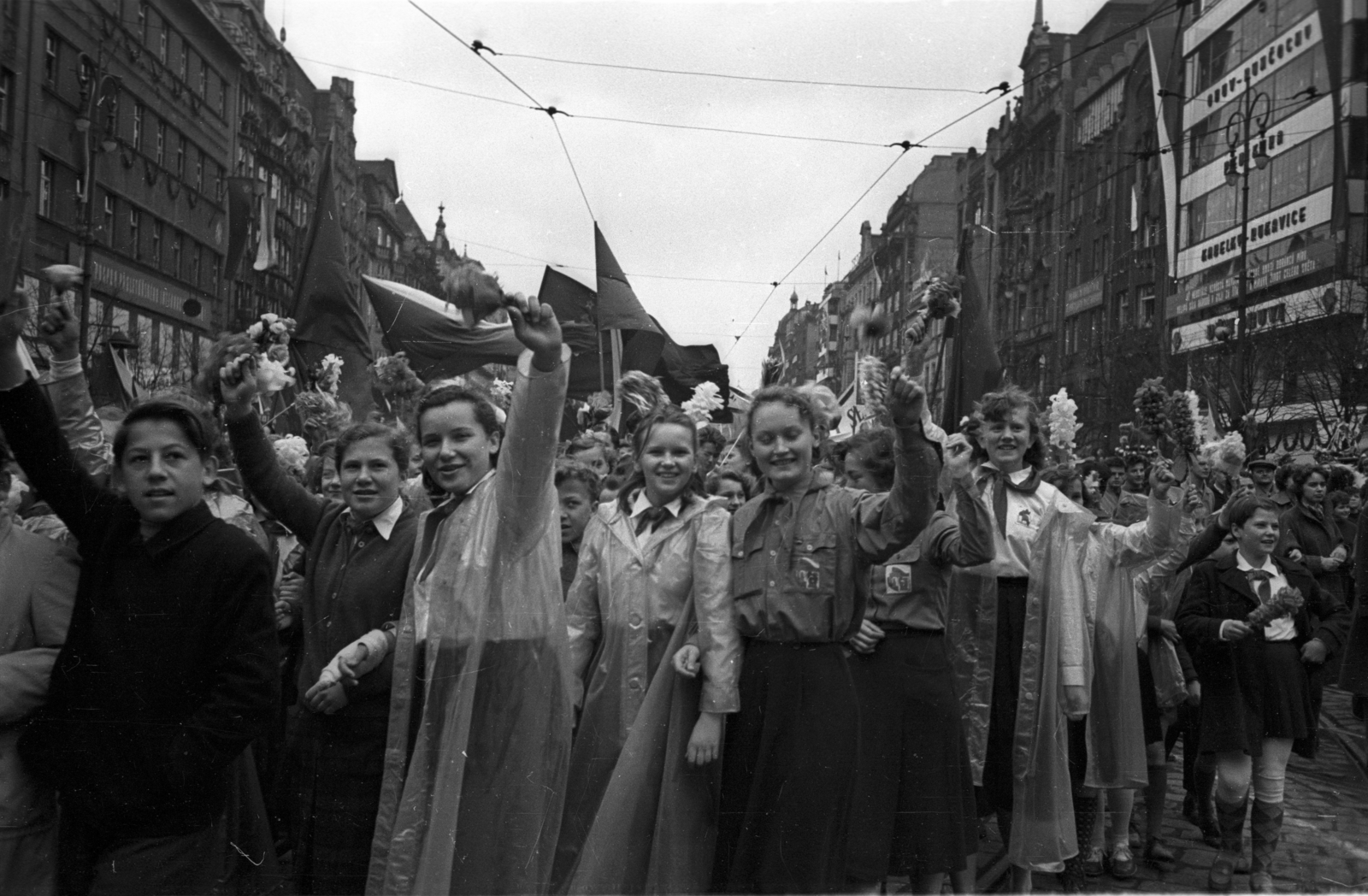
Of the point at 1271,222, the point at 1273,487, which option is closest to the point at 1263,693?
the point at 1271,222

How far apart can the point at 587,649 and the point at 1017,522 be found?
6.73 ft

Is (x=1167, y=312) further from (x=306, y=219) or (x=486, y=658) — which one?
(x=486, y=658)

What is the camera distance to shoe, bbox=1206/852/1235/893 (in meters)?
5.41

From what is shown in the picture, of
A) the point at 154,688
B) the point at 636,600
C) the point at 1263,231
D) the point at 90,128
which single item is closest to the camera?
the point at 154,688


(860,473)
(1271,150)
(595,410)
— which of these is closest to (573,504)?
(860,473)

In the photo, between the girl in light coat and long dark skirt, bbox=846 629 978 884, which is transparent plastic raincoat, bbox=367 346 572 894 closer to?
the girl in light coat

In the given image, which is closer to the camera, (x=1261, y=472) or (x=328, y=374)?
(x=328, y=374)

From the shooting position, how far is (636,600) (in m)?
4.41

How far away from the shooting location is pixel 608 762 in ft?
14.3

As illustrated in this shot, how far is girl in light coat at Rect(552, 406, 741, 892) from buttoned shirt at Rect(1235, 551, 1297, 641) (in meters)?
2.82

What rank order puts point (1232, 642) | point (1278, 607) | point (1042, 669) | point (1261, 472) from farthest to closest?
point (1261, 472)
point (1232, 642)
point (1278, 607)
point (1042, 669)

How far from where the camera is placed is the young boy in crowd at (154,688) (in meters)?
2.93

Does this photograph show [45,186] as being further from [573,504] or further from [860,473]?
[860,473]

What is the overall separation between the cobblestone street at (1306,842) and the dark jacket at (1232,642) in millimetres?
551
